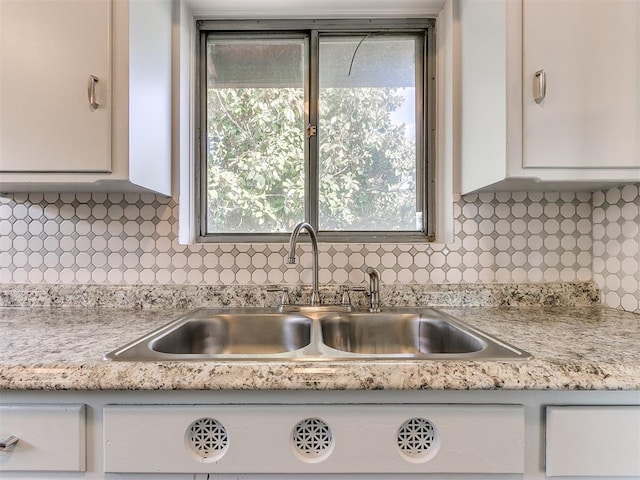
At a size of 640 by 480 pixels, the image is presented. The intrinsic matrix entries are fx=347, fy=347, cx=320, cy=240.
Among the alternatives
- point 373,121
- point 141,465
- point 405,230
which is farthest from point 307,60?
point 141,465

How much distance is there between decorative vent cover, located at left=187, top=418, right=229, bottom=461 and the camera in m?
0.67

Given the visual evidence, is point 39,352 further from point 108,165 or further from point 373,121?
point 373,121

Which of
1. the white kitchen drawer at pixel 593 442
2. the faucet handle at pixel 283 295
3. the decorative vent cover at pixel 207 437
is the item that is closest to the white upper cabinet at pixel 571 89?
the white kitchen drawer at pixel 593 442

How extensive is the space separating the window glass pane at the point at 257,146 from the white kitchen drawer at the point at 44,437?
0.90 metres

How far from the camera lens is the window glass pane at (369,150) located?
1.47 metres

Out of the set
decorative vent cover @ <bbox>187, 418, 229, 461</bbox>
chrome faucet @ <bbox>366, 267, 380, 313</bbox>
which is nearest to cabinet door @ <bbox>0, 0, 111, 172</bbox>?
decorative vent cover @ <bbox>187, 418, 229, 461</bbox>

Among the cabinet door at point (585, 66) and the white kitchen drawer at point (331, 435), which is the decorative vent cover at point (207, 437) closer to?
the white kitchen drawer at point (331, 435)

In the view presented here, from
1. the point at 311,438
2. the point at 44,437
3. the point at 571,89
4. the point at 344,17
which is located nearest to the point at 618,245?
the point at 571,89

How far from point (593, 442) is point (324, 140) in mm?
1252

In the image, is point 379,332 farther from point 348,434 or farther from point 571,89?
point 571,89

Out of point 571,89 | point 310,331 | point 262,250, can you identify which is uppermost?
point 571,89

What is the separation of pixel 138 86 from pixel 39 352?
77 cm

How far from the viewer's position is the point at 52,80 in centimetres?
99

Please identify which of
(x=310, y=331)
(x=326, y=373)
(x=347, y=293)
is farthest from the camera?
(x=347, y=293)
